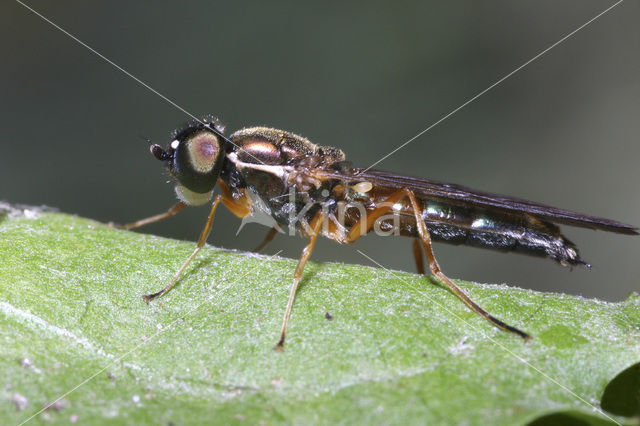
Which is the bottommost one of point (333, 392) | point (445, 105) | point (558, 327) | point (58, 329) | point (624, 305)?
point (58, 329)

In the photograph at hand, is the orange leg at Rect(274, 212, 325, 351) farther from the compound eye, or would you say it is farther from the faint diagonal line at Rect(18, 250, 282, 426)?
the compound eye

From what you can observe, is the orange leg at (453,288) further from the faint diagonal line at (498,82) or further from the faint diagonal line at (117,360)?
the faint diagonal line at (498,82)

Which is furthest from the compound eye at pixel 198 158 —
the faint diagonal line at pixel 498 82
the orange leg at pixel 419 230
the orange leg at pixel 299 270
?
the faint diagonal line at pixel 498 82

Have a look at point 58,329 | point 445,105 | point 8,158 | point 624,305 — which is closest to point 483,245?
point 624,305

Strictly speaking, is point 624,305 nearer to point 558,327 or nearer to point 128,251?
point 558,327

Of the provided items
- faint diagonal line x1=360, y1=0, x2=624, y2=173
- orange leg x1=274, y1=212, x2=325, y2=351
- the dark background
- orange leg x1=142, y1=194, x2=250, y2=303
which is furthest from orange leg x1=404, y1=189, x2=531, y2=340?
faint diagonal line x1=360, y1=0, x2=624, y2=173

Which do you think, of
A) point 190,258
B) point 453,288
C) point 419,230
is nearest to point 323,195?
point 419,230

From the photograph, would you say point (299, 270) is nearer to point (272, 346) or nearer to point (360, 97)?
point (272, 346)
